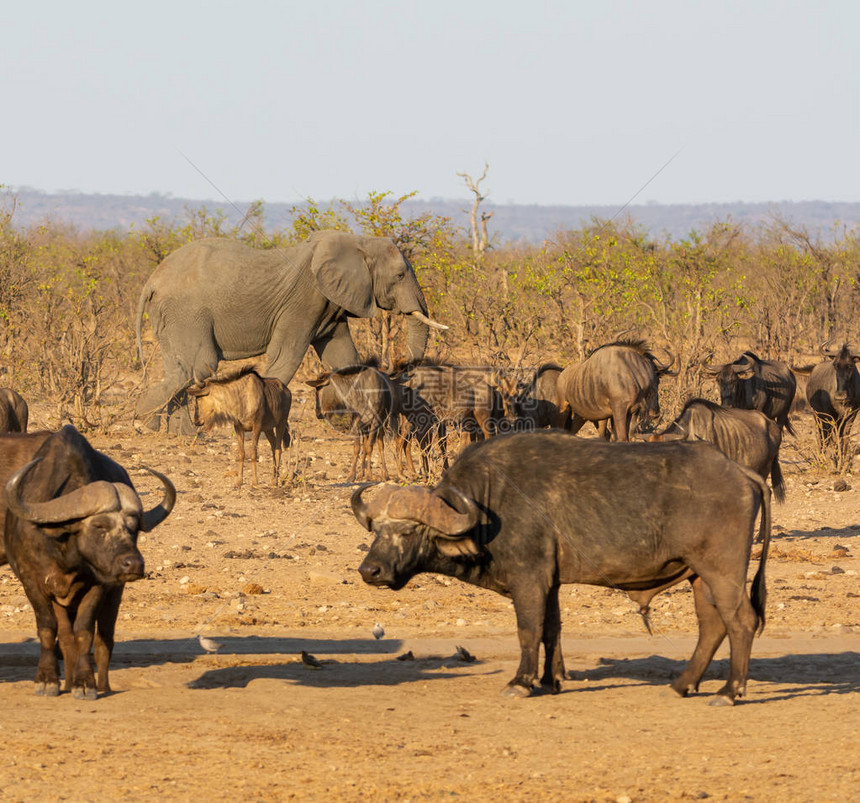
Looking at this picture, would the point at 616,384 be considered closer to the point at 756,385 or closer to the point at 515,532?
the point at 756,385

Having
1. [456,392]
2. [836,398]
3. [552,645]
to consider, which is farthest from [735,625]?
[836,398]

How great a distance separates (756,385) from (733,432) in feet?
16.0

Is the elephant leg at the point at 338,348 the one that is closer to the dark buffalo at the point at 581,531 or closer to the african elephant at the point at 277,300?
the african elephant at the point at 277,300

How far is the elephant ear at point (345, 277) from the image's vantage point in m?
19.3

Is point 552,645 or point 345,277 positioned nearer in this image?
point 552,645

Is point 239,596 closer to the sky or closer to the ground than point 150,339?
closer to the ground

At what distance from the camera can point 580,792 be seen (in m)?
5.74

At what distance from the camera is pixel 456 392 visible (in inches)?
632

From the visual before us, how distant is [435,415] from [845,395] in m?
5.40

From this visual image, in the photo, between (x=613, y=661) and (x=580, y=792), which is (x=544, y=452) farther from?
(x=580, y=792)

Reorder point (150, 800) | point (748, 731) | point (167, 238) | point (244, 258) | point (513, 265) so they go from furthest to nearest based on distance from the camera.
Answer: point (167, 238) → point (513, 265) → point (244, 258) → point (748, 731) → point (150, 800)

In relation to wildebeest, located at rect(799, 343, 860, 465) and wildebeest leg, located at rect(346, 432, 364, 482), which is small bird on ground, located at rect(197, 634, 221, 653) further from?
wildebeest, located at rect(799, 343, 860, 465)

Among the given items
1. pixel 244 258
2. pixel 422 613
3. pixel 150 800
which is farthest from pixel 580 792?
pixel 244 258

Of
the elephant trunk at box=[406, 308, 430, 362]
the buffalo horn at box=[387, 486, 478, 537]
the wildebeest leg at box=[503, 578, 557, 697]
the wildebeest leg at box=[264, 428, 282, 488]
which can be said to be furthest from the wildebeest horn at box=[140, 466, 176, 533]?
the elephant trunk at box=[406, 308, 430, 362]
